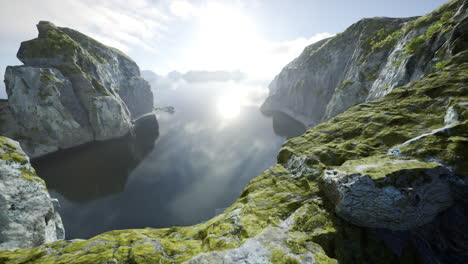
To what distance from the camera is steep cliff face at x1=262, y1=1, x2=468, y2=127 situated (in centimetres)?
1530

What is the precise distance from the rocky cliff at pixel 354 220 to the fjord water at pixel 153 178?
2356 cm

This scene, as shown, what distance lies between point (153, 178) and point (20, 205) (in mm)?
27325

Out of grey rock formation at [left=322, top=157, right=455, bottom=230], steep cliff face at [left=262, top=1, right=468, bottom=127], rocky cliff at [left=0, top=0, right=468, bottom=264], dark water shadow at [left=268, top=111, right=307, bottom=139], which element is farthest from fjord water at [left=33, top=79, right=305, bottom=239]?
grey rock formation at [left=322, top=157, right=455, bottom=230]

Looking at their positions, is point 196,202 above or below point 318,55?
below

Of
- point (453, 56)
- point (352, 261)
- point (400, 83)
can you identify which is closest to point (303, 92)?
point (400, 83)

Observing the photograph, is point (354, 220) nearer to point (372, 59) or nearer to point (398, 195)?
point (398, 195)

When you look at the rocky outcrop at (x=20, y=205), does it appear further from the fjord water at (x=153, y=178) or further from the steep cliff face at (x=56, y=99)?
the steep cliff face at (x=56, y=99)

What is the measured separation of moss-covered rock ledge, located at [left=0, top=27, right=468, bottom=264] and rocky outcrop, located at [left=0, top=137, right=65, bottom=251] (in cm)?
699

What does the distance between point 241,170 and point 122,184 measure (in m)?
27.4

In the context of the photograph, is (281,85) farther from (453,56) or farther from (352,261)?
(352,261)

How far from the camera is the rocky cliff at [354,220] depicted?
18.7 feet

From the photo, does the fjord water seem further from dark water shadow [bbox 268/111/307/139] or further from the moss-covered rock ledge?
the moss-covered rock ledge

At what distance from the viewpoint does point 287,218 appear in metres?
7.16

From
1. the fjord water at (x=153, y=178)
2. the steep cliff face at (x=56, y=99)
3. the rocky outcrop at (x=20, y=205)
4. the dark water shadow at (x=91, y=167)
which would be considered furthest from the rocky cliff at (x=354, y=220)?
the steep cliff face at (x=56, y=99)
